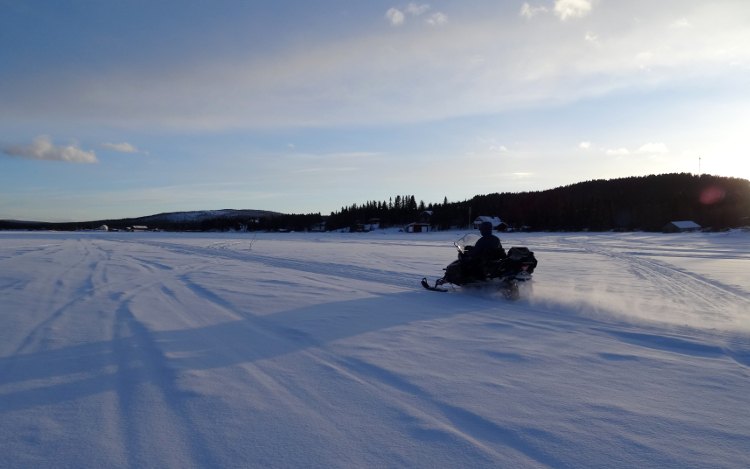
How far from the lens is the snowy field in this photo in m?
3.13

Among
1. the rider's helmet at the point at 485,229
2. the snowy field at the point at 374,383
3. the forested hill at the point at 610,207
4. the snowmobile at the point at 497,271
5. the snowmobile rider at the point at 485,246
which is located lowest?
the snowy field at the point at 374,383

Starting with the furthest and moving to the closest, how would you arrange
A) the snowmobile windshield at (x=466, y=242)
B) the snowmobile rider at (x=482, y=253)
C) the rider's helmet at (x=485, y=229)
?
the snowmobile windshield at (x=466, y=242) → the rider's helmet at (x=485, y=229) → the snowmobile rider at (x=482, y=253)

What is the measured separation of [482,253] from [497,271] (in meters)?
0.49

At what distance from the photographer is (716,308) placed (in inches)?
320

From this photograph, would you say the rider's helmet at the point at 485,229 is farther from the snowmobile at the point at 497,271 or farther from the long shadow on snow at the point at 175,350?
the long shadow on snow at the point at 175,350

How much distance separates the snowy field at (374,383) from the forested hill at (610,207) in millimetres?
66423

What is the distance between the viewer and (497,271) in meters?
9.85

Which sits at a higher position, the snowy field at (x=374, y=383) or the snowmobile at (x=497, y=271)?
the snowmobile at (x=497, y=271)

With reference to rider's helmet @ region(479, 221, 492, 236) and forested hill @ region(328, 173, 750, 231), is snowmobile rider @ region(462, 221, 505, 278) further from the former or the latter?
forested hill @ region(328, 173, 750, 231)

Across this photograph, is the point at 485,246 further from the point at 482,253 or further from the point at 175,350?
the point at 175,350

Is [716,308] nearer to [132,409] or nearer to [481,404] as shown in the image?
[481,404]

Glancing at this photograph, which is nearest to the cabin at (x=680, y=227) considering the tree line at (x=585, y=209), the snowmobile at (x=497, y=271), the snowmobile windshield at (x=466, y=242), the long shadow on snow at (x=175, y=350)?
the tree line at (x=585, y=209)

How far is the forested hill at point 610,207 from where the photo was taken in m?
69.4

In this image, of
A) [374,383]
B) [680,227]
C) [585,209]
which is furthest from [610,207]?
[374,383]
